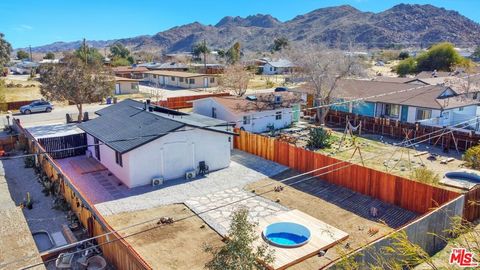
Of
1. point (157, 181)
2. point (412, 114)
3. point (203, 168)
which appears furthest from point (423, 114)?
point (157, 181)

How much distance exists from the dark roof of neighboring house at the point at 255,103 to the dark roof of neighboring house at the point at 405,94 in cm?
508

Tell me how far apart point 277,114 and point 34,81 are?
183 feet

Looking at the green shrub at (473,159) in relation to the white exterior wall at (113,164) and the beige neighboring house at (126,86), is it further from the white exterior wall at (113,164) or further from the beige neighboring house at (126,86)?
the beige neighboring house at (126,86)

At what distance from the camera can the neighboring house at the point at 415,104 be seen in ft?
112

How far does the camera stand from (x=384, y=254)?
1176 cm

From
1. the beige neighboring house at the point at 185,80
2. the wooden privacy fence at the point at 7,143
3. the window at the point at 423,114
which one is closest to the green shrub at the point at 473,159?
the window at the point at 423,114

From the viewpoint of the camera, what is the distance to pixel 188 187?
21062mm

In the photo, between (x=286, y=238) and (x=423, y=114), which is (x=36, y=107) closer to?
(x=286, y=238)

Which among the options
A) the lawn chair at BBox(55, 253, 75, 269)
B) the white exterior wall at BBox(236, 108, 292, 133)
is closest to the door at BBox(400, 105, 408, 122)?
the white exterior wall at BBox(236, 108, 292, 133)

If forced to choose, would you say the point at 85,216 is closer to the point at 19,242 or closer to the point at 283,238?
the point at 19,242

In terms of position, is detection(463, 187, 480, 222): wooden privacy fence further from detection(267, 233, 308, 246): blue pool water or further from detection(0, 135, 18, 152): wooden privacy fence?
detection(0, 135, 18, 152): wooden privacy fence

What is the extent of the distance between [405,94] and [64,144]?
103 ft

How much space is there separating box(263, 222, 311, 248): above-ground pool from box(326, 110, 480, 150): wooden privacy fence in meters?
14.0

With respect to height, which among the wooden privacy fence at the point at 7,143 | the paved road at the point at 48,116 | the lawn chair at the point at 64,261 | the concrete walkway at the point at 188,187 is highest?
the paved road at the point at 48,116
